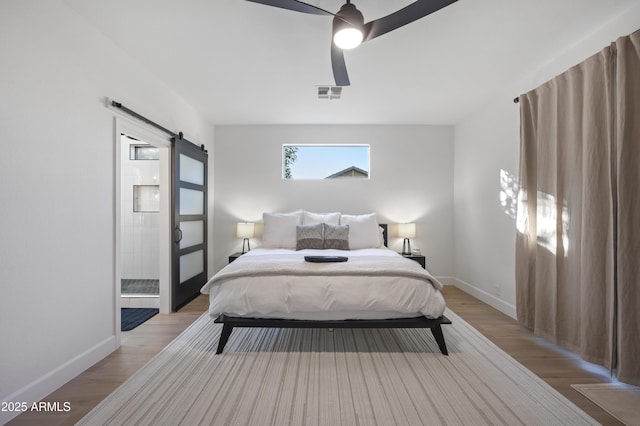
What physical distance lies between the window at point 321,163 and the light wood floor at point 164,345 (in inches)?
93.6

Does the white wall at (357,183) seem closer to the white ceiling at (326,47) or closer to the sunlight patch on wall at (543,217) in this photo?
the white ceiling at (326,47)

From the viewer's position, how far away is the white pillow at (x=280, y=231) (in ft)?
12.3

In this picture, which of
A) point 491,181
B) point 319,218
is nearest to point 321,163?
point 319,218

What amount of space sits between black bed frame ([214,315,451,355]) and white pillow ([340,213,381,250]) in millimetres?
1547

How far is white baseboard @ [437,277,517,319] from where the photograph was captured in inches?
120

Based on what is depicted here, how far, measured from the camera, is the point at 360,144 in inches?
176

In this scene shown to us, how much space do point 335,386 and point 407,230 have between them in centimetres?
273

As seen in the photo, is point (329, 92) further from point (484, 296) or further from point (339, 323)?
point (484, 296)

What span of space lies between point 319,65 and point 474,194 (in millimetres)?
2692

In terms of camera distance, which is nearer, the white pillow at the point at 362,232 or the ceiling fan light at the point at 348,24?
the ceiling fan light at the point at 348,24

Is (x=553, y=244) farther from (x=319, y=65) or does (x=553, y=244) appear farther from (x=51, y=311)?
(x=51, y=311)

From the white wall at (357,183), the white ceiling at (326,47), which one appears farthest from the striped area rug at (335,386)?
the white ceiling at (326,47)

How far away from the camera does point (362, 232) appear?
3.77 metres

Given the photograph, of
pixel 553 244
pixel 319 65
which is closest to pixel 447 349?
pixel 553 244
